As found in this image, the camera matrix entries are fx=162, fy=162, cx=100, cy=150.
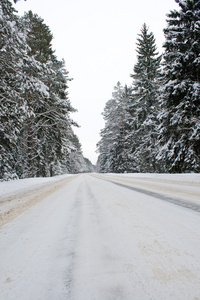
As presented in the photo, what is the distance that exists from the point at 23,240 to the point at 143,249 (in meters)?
1.16

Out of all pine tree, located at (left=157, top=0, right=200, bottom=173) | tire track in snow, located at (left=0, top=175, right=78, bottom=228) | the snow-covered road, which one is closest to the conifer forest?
pine tree, located at (left=157, top=0, right=200, bottom=173)

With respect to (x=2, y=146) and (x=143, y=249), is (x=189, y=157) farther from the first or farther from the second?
(x=2, y=146)

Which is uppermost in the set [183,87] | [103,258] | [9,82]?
[9,82]

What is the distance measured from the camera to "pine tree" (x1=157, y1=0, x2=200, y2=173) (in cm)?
994

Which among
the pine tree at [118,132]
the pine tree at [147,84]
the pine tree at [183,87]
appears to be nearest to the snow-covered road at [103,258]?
the pine tree at [183,87]

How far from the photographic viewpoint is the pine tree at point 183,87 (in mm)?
9938

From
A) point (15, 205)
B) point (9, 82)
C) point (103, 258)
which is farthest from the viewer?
point (9, 82)

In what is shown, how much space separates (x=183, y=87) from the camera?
32.8ft

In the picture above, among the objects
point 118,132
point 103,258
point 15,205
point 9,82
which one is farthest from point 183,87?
point 118,132

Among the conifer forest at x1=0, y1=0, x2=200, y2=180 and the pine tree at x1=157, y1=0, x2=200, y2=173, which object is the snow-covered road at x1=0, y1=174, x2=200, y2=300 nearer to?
the conifer forest at x1=0, y1=0, x2=200, y2=180

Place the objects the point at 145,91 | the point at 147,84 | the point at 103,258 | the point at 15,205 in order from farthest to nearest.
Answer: the point at 147,84 < the point at 145,91 < the point at 15,205 < the point at 103,258

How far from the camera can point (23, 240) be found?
1.61 m

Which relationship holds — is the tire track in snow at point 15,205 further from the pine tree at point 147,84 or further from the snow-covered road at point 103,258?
the pine tree at point 147,84

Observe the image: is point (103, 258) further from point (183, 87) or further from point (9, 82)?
point (183, 87)
